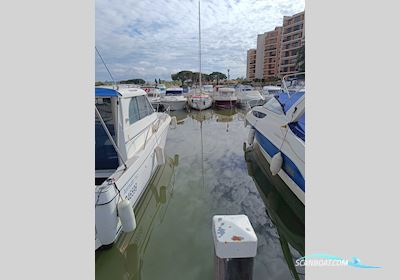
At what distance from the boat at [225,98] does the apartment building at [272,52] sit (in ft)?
130

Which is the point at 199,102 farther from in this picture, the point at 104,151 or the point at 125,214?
the point at 125,214

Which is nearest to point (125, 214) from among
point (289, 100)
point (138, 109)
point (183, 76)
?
point (138, 109)

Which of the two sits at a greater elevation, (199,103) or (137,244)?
(199,103)

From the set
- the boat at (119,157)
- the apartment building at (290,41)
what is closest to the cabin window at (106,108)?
the boat at (119,157)

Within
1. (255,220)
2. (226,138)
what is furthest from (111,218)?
(226,138)

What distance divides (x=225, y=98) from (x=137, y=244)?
1718 centimetres

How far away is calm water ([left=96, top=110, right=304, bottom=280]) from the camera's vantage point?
2818 mm

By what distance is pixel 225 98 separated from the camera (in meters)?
19.3

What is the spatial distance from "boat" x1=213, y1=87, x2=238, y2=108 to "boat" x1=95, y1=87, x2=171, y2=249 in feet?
47.4

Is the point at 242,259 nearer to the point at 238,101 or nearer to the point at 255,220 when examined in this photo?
the point at 255,220

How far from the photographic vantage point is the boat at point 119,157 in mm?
2729

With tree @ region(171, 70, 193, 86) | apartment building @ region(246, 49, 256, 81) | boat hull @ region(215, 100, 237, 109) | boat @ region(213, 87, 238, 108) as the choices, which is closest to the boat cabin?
boat @ region(213, 87, 238, 108)

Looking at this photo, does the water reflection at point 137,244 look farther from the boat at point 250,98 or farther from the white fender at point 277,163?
the boat at point 250,98

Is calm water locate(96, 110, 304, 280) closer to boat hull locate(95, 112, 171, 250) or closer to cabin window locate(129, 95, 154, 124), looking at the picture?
boat hull locate(95, 112, 171, 250)
